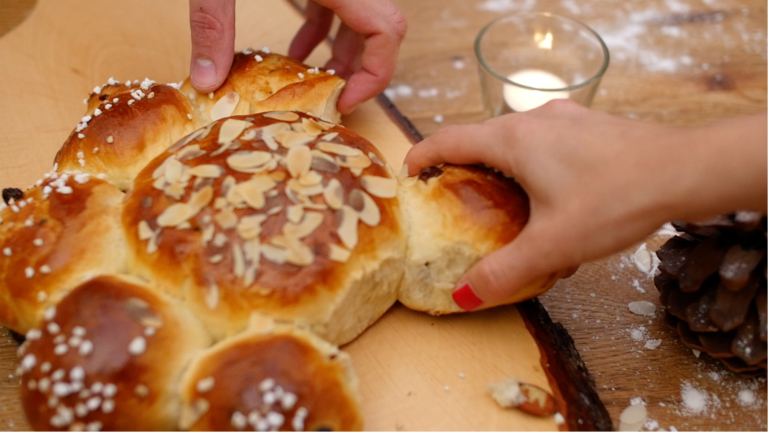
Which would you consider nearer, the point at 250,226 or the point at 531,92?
the point at 250,226

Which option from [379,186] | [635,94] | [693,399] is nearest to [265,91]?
[379,186]

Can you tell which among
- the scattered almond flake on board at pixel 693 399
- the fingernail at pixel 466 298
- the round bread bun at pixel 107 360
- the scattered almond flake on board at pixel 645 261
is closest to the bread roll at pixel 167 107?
the round bread bun at pixel 107 360

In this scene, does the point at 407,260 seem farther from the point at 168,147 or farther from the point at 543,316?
the point at 168,147

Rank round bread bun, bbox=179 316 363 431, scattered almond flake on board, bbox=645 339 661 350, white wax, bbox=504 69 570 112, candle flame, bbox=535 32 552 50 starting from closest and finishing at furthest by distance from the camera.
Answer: round bread bun, bbox=179 316 363 431 → scattered almond flake on board, bbox=645 339 661 350 → white wax, bbox=504 69 570 112 → candle flame, bbox=535 32 552 50

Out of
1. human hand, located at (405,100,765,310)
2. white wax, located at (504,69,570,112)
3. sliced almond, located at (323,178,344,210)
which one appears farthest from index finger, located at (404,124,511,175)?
white wax, located at (504,69,570,112)

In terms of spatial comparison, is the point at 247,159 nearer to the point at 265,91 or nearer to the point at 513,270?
the point at 265,91

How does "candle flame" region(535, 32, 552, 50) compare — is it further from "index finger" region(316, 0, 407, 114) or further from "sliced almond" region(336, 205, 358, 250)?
"sliced almond" region(336, 205, 358, 250)
